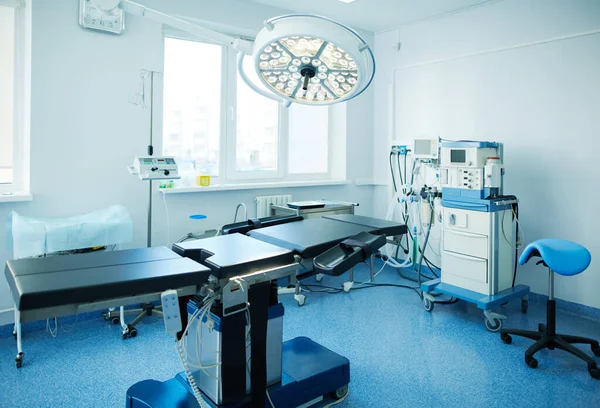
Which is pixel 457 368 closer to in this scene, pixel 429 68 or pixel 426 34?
pixel 429 68

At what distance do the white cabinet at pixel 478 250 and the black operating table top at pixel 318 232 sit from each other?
1.21 meters

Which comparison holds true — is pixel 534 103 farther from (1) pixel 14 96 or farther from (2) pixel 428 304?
(1) pixel 14 96

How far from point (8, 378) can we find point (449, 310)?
2882mm

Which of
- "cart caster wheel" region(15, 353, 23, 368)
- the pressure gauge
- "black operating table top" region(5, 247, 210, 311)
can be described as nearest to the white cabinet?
"black operating table top" region(5, 247, 210, 311)

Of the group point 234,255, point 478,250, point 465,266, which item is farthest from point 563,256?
point 234,255

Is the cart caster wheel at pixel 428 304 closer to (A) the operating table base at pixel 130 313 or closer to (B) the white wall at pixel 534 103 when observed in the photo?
(B) the white wall at pixel 534 103

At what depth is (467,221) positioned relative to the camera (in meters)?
3.24

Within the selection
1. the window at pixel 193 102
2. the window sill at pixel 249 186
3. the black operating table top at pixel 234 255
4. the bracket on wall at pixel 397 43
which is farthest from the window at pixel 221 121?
the black operating table top at pixel 234 255

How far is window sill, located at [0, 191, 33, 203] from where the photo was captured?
9.14ft

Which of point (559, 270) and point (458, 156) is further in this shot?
point (458, 156)

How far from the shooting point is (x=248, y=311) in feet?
5.80

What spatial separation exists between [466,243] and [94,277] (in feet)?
8.79

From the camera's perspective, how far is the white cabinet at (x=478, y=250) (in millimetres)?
3121

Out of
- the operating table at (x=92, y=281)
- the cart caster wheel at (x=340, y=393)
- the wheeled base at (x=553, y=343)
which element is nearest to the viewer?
the operating table at (x=92, y=281)
